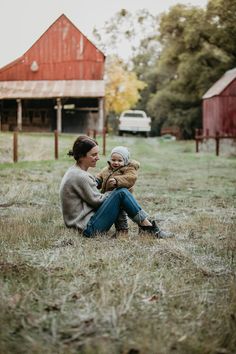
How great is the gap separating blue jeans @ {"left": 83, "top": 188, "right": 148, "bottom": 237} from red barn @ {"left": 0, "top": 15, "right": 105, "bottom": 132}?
62.2 ft

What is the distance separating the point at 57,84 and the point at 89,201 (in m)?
26.1

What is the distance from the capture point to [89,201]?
5215 mm

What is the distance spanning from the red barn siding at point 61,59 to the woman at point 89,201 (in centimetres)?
1733

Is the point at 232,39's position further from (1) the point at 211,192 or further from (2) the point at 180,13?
(1) the point at 211,192

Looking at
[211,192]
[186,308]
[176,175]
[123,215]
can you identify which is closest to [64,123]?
[176,175]

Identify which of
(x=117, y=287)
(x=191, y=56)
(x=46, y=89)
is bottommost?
(x=117, y=287)

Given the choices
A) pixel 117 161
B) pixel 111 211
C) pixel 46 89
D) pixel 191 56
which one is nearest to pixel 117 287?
pixel 111 211

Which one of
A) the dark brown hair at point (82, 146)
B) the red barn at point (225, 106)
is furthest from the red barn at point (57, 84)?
the dark brown hair at point (82, 146)

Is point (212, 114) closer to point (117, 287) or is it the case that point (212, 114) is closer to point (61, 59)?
point (61, 59)

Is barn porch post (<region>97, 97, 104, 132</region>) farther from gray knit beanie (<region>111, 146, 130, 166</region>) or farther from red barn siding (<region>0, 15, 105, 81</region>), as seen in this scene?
gray knit beanie (<region>111, 146, 130, 166</region>)

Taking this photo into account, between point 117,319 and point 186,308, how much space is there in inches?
19.9

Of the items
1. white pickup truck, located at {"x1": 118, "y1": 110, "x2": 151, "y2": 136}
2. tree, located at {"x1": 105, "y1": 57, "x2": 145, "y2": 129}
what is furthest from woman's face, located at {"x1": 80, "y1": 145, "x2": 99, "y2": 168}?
tree, located at {"x1": 105, "y1": 57, "x2": 145, "y2": 129}

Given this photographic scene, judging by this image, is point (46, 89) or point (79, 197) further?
point (46, 89)

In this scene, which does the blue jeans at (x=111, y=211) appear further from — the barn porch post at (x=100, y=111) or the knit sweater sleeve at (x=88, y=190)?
the barn porch post at (x=100, y=111)
